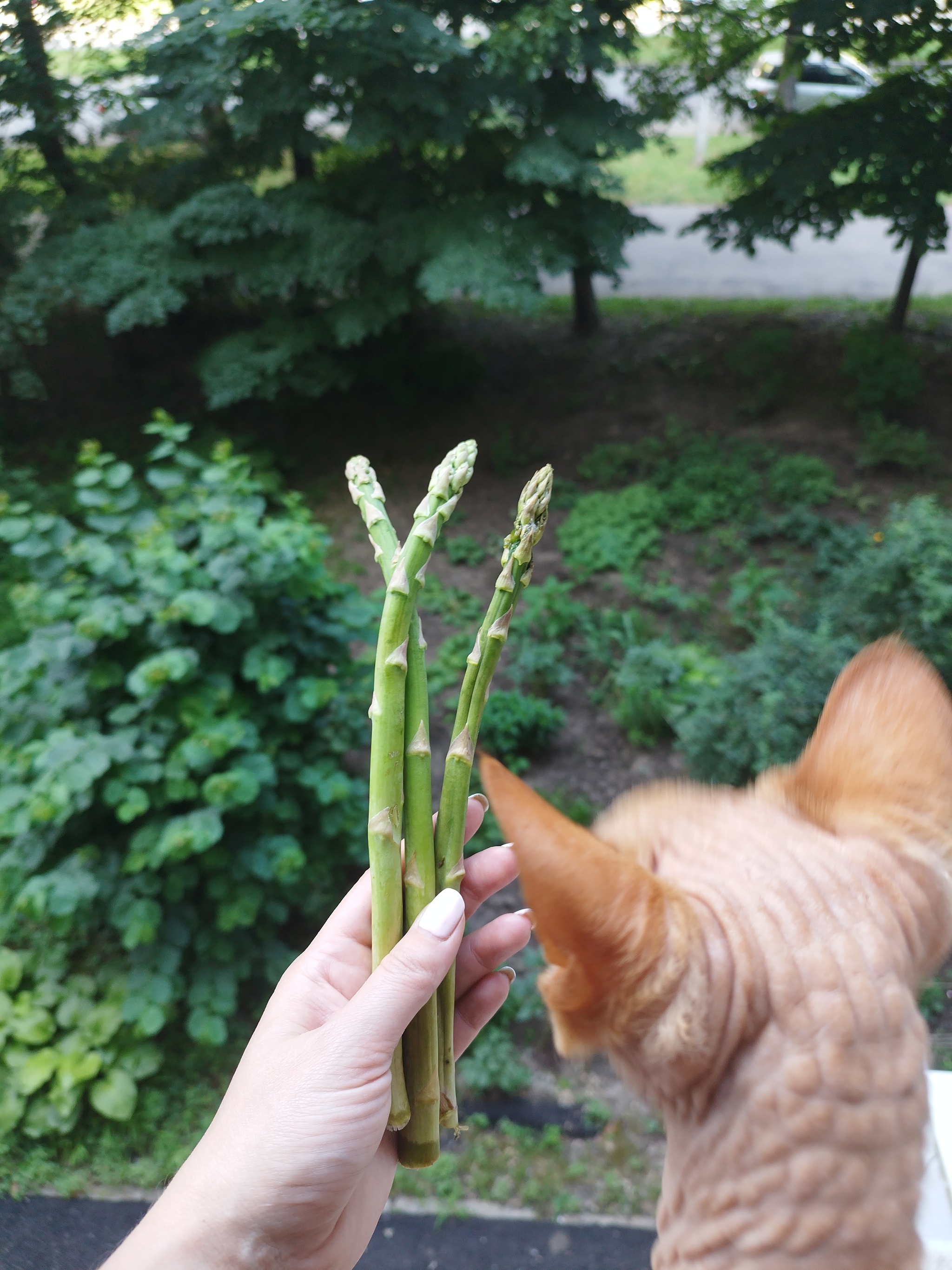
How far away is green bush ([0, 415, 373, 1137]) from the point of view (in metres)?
2.65

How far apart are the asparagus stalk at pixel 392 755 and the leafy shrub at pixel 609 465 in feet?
16.0

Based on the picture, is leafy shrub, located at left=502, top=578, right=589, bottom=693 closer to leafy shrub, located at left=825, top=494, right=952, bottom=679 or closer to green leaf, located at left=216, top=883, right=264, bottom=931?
leafy shrub, located at left=825, top=494, right=952, bottom=679

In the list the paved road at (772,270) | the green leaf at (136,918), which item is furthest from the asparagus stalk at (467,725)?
the paved road at (772,270)

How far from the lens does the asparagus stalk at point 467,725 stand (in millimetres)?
1512

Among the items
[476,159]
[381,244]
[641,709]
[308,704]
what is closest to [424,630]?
[641,709]

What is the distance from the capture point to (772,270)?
9664 millimetres

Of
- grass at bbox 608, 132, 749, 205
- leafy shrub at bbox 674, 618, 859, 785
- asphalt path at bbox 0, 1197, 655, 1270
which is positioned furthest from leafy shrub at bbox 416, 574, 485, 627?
grass at bbox 608, 132, 749, 205

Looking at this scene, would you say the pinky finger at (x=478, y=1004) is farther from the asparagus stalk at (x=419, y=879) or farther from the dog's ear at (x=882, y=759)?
the dog's ear at (x=882, y=759)

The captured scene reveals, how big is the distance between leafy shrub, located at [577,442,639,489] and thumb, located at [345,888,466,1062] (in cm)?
514

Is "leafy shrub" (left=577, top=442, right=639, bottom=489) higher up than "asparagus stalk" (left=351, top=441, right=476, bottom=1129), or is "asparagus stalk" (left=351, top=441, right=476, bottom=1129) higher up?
"asparagus stalk" (left=351, top=441, right=476, bottom=1129)

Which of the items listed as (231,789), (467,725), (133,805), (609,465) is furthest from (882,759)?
(609,465)

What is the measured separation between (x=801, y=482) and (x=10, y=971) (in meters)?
5.35

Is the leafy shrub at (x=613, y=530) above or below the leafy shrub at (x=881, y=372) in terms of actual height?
below

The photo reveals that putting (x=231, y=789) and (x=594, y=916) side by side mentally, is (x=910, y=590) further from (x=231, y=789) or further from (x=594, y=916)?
(x=594, y=916)
